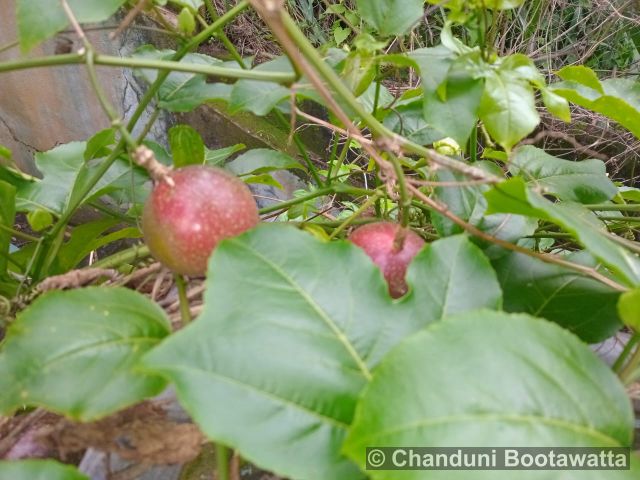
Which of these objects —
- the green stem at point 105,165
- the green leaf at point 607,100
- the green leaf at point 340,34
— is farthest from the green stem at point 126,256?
the green leaf at point 340,34

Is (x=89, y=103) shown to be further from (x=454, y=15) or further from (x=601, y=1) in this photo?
(x=601, y=1)

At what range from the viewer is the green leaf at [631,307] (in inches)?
13.3

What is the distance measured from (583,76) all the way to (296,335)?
46 centimetres

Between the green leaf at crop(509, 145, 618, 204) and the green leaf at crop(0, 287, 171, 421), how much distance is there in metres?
0.43

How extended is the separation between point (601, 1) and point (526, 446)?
2178 millimetres

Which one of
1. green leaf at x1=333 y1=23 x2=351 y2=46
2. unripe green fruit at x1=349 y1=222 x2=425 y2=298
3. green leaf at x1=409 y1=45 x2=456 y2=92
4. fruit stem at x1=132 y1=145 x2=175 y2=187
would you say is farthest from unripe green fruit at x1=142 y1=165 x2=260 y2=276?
green leaf at x1=333 y1=23 x2=351 y2=46

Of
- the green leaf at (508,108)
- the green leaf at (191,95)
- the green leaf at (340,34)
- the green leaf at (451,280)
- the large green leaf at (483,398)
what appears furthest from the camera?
the green leaf at (340,34)

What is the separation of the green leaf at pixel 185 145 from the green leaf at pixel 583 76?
1.38ft

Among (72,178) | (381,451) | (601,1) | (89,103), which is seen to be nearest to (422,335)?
(381,451)

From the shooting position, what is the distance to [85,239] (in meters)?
0.71

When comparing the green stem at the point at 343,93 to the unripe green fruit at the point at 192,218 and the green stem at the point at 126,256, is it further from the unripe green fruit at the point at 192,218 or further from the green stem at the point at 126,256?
the green stem at the point at 126,256

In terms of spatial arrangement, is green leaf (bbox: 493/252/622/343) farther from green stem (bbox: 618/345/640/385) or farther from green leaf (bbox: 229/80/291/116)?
green leaf (bbox: 229/80/291/116)

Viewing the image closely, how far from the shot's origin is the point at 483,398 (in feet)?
0.87

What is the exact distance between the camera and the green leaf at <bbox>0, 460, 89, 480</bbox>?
11.7 inches
